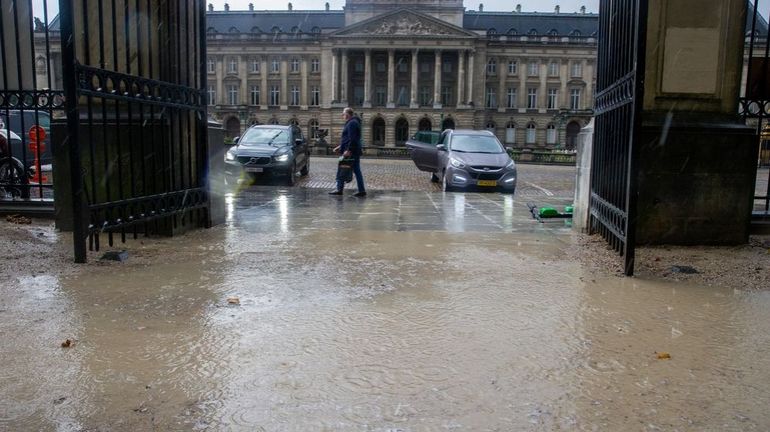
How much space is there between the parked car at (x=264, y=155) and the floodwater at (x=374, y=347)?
11383mm

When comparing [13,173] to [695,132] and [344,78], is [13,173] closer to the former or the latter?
[695,132]

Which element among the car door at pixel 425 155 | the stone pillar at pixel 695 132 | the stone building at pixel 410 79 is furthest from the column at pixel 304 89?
the stone pillar at pixel 695 132

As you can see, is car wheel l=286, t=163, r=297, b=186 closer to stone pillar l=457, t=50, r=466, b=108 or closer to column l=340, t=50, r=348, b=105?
column l=340, t=50, r=348, b=105

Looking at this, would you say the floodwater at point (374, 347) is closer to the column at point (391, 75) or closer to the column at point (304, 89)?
the column at point (391, 75)

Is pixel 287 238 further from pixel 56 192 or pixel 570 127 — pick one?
pixel 570 127

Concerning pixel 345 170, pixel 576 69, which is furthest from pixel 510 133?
pixel 345 170

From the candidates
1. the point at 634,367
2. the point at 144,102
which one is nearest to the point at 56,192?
the point at 144,102

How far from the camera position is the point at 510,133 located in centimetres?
8494

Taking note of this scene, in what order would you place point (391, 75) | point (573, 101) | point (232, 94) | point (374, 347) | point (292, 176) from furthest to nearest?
point (232, 94)
point (573, 101)
point (391, 75)
point (292, 176)
point (374, 347)

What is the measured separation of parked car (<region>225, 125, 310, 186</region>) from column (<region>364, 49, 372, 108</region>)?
64748 mm

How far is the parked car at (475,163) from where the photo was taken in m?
15.0

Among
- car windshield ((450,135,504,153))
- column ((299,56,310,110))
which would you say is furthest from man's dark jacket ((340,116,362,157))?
column ((299,56,310,110))

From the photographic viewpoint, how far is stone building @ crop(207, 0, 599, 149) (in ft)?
268

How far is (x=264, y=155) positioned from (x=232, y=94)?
73.0 m
